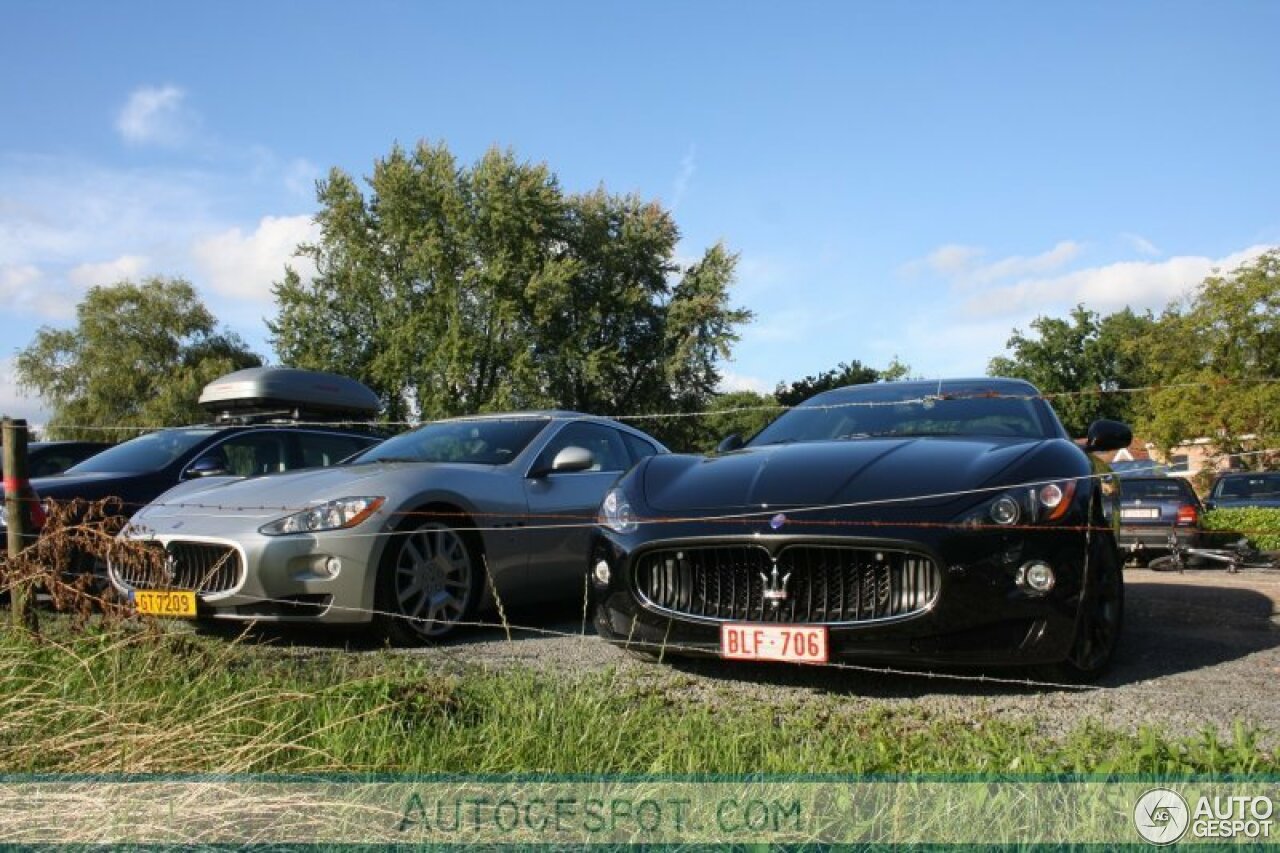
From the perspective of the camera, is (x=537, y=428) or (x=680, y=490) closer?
(x=680, y=490)

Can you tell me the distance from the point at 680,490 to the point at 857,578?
977 mm

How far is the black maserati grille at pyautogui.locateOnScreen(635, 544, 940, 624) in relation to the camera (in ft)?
13.7

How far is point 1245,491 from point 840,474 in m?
17.8

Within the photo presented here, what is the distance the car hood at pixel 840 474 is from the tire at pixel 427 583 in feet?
4.72

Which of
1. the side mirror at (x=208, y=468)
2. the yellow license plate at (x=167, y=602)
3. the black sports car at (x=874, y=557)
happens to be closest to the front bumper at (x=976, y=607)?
the black sports car at (x=874, y=557)

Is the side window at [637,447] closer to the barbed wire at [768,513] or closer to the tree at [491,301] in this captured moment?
Result: the barbed wire at [768,513]

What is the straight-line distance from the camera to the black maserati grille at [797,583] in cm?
417

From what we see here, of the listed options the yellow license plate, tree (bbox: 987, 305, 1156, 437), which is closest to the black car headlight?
the yellow license plate

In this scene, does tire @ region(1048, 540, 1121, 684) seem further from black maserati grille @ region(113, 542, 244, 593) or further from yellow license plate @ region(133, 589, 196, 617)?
yellow license plate @ region(133, 589, 196, 617)

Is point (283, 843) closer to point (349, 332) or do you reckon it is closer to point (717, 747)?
point (717, 747)

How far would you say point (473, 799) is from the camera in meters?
2.95

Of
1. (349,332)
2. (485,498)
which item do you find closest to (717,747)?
(485,498)

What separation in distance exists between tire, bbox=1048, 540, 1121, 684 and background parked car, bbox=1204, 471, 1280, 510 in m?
16.1

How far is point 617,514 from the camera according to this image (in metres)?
4.96
